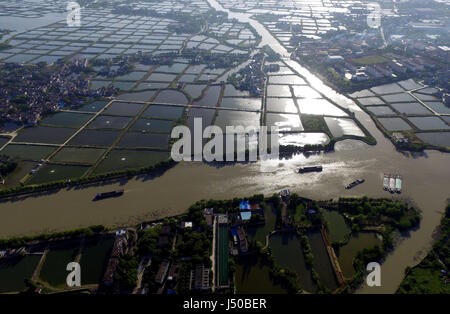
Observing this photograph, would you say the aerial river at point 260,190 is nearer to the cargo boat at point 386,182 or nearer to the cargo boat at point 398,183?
the cargo boat at point 386,182

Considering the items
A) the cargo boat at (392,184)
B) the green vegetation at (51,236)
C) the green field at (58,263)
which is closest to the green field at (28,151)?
the green vegetation at (51,236)

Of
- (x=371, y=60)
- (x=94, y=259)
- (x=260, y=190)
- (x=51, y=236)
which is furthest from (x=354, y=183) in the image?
(x=371, y=60)

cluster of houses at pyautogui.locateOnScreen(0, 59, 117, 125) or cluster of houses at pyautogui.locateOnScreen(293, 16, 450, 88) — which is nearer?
cluster of houses at pyautogui.locateOnScreen(0, 59, 117, 125)

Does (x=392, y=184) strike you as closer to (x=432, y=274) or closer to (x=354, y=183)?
(x=354, y=183)

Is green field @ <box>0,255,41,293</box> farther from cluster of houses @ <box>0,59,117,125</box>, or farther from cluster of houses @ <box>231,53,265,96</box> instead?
cluster of houses @ <box>231,53,265,96</box>

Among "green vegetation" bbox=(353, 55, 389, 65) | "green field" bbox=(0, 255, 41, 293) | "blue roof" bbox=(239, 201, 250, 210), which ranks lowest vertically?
"green field" bbox=(0, 255, 41, 293)

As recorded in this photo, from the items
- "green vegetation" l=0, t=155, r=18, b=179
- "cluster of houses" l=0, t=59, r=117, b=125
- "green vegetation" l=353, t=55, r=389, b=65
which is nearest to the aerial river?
"green vegetation" l=0, t=155, r=18, b=179
